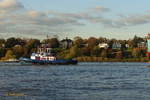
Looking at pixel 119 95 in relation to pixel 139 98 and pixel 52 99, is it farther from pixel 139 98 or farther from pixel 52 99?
pixel 52 99

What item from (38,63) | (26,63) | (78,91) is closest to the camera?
(78,91)

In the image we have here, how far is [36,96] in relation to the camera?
138ft

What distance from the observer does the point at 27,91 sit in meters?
46.7

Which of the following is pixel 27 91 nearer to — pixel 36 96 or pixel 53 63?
pixel 36 96

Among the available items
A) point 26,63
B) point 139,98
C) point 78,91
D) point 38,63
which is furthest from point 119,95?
point 26,63

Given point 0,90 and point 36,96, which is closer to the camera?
point 36,96

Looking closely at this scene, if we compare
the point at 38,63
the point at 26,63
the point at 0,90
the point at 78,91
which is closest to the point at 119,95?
the point at 78,91

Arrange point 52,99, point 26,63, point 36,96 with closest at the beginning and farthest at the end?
point 52,99 → point 36,96 → point 26,63

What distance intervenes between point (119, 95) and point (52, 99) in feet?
23.6

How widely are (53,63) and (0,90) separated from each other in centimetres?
10241

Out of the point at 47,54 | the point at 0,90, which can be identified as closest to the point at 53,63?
the point at 47,54

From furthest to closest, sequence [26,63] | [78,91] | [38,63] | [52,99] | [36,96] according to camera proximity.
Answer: [26,63]
[38,63]
[78,91]
[36,96]
[52,99]

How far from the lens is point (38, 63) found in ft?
484

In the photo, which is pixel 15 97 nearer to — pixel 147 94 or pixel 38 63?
pixel 147 94
